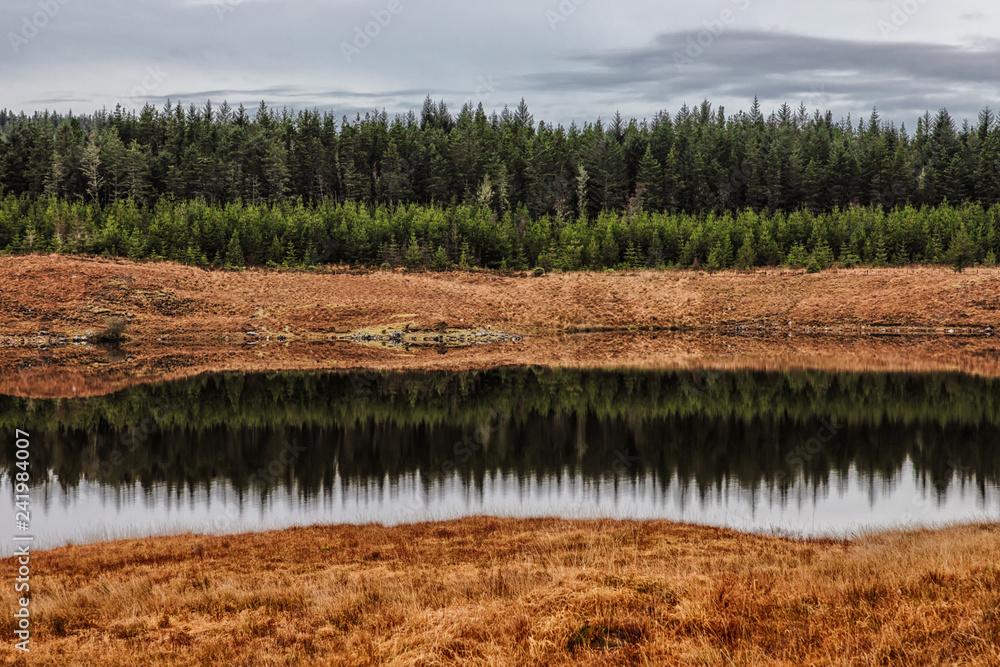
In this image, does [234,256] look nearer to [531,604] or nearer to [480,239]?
[480,239]

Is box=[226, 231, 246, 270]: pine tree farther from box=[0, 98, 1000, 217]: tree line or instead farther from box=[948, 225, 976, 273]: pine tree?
box=[948, 225, 976, 273]: pine tree

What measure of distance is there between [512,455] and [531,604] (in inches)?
583

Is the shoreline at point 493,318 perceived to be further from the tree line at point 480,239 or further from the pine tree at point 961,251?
the tree line at point 480,239

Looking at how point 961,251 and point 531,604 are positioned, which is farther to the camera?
point 961,251

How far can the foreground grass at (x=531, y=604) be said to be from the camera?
28.3 ft

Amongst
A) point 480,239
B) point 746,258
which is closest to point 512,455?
point 480,239

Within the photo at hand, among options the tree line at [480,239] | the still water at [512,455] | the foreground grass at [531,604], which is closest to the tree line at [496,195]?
the tree line at [480,239]

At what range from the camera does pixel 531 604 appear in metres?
10.0

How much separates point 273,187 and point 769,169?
211 feet

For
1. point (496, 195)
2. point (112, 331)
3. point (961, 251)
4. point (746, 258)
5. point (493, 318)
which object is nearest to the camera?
point (112, 331)

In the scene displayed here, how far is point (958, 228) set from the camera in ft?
262

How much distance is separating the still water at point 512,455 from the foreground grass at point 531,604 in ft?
11.3

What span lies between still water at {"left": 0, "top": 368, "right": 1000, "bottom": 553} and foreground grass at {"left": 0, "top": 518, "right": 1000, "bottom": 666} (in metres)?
3.44

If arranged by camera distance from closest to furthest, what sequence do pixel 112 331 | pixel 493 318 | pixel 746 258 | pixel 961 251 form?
pixel 112 331 < pixel 493 318 < pixel 961 251 < pixel 746 258
